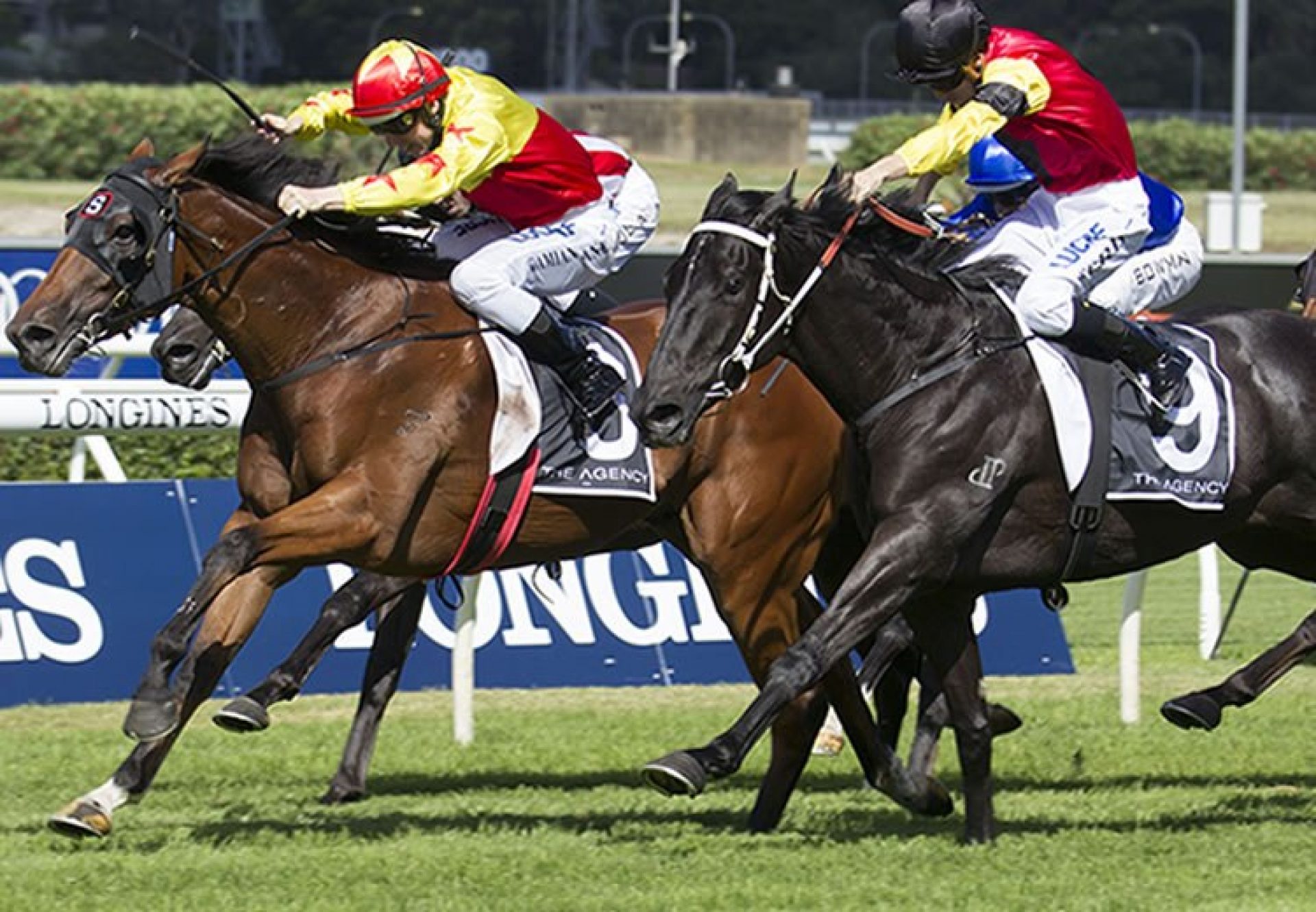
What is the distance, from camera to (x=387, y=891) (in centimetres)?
588

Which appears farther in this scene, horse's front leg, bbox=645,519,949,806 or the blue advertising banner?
the blue advertising banner

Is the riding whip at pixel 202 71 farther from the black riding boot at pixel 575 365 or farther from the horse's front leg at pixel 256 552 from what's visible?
the horse's front leg at pixel 256 552

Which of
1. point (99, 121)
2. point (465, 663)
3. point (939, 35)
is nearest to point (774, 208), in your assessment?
point (939, 35)

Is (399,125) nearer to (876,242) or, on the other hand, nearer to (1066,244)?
(876,242)

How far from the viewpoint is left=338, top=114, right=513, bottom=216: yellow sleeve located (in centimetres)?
662

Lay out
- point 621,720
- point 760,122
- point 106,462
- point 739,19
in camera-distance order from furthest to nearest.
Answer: point 739,19 → point 760,122 → point 106,462 → point 621,720

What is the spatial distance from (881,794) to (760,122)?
43.9 metres

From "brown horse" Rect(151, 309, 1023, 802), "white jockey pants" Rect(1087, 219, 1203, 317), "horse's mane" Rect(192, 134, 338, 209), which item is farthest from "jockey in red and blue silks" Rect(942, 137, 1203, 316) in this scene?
"horse's mane" Rect(192, 134, 338, 209)

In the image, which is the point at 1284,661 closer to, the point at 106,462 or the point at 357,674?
the point at 357,674

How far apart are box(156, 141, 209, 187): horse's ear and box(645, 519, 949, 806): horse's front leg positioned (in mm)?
2075

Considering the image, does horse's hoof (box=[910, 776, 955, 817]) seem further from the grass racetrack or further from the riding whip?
the riding whip

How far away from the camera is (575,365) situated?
7.03 m

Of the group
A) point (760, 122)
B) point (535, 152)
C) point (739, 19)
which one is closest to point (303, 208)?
point (535, 152)

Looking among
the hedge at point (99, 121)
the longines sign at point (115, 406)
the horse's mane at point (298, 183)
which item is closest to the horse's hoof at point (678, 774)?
the horse's mane at point (298, 183)
